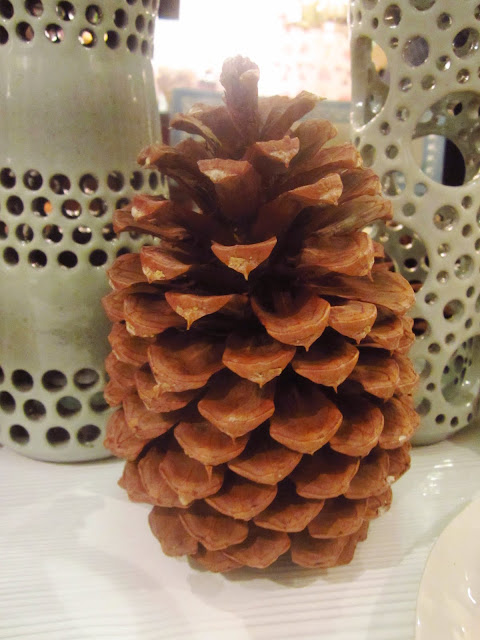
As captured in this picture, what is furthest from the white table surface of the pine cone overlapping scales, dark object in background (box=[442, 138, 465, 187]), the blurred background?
the blurred background

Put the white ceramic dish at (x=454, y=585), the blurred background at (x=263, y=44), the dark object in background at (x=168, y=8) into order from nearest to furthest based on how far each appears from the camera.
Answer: the white ceramic dish at (x=454, y=585) → the dark object in background at (x=168, y=8) → the blurred background at (x=263, y=44)

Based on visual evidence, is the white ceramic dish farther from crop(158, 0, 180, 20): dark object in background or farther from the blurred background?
the blurred background

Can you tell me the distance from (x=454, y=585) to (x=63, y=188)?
0.27m

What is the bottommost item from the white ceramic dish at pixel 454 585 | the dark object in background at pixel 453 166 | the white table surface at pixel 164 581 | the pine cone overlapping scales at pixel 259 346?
the white table surface at pixel 164 581

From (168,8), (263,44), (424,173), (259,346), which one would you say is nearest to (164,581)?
(259,346)

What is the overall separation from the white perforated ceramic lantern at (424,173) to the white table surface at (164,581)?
8 cm

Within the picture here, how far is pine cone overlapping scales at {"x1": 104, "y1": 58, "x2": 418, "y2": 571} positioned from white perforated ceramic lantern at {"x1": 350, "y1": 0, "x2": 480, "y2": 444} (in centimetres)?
7

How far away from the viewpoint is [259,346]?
0.22 meters

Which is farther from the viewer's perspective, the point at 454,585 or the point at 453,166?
the point at 453,166

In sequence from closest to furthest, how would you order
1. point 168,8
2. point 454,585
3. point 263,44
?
point 454,585 < point 168,8 < point 263,44

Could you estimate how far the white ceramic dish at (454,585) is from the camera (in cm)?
20

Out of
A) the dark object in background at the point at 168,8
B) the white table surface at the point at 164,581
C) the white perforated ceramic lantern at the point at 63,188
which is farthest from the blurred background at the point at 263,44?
the white table surface at the point at 164,581

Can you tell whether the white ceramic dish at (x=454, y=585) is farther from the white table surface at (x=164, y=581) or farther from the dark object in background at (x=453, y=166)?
the dark object in background at (x=453, y=166)

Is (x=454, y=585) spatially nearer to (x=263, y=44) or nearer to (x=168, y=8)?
(x=168, y=8)
